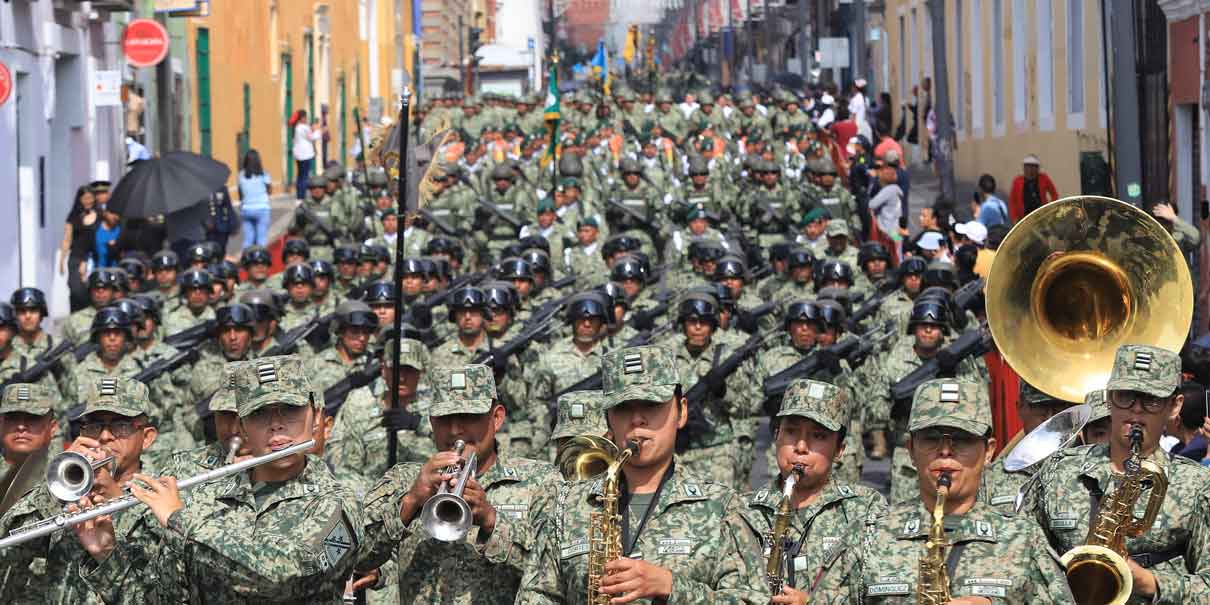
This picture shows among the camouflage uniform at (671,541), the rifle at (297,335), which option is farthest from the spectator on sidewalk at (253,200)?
the camouflage uniform at (671,541)

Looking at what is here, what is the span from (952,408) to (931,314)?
735 centimetres

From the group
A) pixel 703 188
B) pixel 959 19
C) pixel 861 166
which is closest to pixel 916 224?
pixel 861 166

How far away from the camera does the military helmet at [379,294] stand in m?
15.5

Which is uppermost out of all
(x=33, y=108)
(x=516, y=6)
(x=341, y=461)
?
(x=516, y=6)

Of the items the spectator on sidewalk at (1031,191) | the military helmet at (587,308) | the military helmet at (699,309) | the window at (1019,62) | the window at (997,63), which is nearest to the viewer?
the military helmet at (587,308)

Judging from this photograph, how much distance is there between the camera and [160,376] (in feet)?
45.1

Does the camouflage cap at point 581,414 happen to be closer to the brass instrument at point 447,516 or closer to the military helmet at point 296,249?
the brass instrument at point 447,516

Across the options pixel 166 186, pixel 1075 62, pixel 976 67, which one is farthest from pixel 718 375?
pixel 976 67

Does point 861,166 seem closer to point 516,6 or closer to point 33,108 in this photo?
point 33,108

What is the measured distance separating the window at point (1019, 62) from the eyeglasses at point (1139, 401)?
1039 inches

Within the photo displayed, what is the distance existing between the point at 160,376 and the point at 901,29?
35999 millimetres

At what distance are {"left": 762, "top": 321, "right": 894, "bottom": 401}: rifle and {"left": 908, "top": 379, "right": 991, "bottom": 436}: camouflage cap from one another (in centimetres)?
532

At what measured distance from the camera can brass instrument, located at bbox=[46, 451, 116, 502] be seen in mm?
6594

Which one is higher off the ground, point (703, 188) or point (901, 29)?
point (901, 29)
